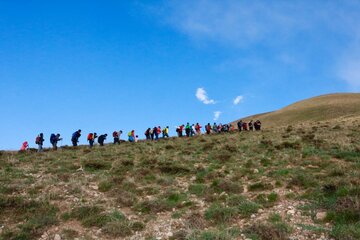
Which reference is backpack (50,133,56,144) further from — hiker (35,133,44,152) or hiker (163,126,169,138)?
hiker (163,126,169,138)

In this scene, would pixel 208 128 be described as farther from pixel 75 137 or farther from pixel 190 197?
pixel 190 197

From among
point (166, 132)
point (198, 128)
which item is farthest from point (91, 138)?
point (198, 128)

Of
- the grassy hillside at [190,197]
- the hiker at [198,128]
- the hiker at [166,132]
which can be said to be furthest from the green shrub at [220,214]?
the hiker at [198,128]

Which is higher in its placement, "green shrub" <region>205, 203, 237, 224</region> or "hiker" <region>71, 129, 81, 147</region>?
"hiker" <region>71, 129, 81, 147</region>

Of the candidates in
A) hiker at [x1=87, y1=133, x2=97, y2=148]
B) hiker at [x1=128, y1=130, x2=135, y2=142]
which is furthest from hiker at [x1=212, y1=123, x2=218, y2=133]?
hiker at [x1=87, y1=133, x2=97, y2=148]

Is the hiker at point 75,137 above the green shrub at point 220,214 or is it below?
above

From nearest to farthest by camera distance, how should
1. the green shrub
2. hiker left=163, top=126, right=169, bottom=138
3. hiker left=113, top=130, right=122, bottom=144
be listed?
the green shrub < hiker left=113, top=130, right=122, bottom=144 < hiker left=163, top=126, right=169, bottom=138

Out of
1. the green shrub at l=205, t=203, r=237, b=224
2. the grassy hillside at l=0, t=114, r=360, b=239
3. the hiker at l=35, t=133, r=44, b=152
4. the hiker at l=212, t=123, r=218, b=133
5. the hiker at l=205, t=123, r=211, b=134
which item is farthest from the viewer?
the hiker at l=212, t=123, r=218, b=133

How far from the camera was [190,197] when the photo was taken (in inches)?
603

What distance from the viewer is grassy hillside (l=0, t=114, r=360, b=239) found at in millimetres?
11742

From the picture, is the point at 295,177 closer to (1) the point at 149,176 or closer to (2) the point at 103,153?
(1) the point at 149,176

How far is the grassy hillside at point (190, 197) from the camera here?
11742mm

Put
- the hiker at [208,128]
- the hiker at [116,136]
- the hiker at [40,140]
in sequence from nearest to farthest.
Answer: the hiker at [40,140], the hiker at [116,136], the hiker at [208,128]

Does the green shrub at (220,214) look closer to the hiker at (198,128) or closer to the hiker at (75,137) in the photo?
the hiker at (75,137)
